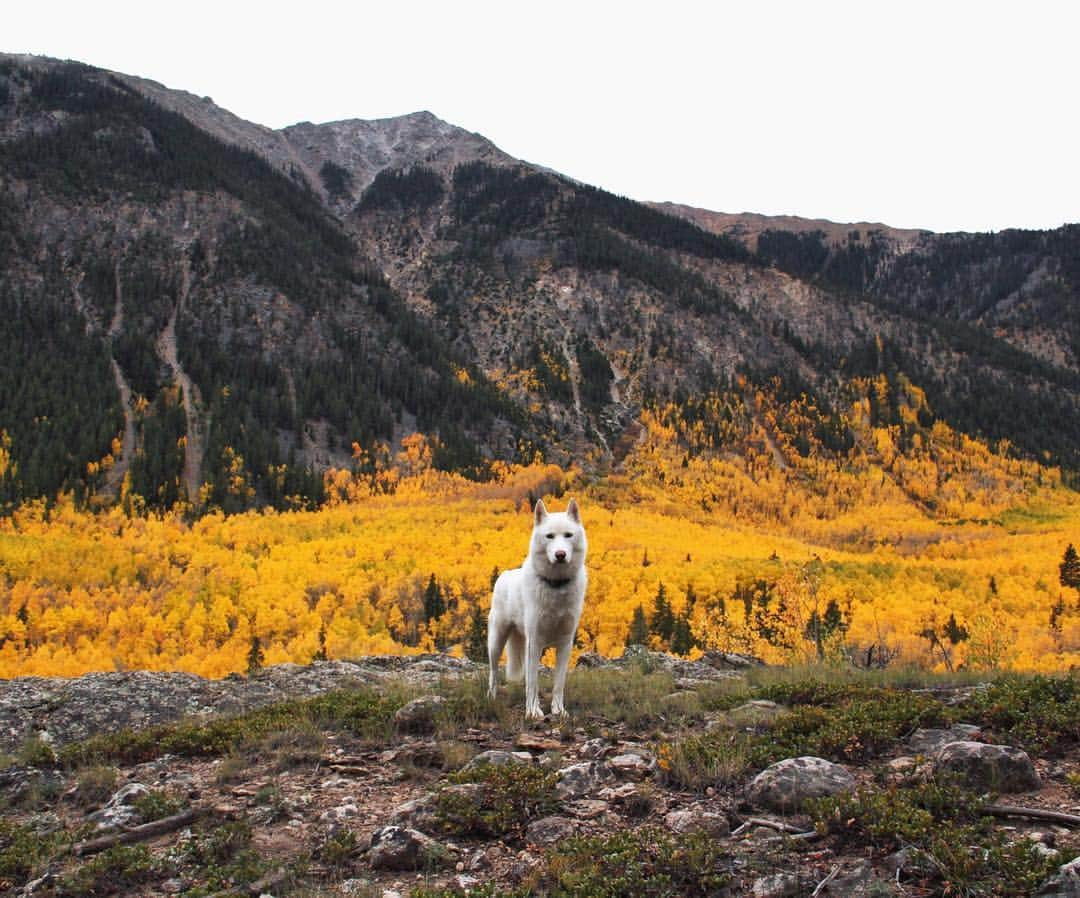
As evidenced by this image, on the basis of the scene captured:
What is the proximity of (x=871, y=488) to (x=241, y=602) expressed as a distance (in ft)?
503

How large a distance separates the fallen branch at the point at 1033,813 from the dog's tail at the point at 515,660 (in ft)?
24.7

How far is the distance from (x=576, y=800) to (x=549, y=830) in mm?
712

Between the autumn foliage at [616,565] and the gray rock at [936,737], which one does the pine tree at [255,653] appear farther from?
the gray rock at [936,737]

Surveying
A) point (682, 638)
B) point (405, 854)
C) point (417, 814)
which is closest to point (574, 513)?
point (417, 814)

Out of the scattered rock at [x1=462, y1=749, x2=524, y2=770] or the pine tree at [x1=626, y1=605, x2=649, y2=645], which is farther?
the pine tree at [x1=626, y1=605, x2=649, y2=645]

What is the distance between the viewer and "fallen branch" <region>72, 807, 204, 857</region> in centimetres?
659

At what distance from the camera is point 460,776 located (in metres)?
7.40

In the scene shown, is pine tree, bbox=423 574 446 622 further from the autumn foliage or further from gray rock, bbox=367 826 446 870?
gray rock, bbox=367 826 446 870

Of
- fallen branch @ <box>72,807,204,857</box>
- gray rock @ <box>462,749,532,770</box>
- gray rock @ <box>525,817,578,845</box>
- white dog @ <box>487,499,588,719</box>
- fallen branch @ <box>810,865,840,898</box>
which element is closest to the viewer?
fallen branch @ <box>810,865,840,898</box>

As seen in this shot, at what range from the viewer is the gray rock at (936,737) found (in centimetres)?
752

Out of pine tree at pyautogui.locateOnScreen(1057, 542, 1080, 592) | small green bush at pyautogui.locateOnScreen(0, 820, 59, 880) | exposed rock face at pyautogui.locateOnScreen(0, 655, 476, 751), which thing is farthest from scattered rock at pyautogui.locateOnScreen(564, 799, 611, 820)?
pine tree at pyautogui.locateOnScreen(1057, 542, 1080, 592)

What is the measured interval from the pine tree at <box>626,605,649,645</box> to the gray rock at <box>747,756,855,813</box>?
5411 centimetres

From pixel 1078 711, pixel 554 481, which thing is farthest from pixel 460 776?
pixel 554 481

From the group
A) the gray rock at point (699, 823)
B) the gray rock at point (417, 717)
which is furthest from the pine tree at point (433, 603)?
the gray rock at point (699, 823)
